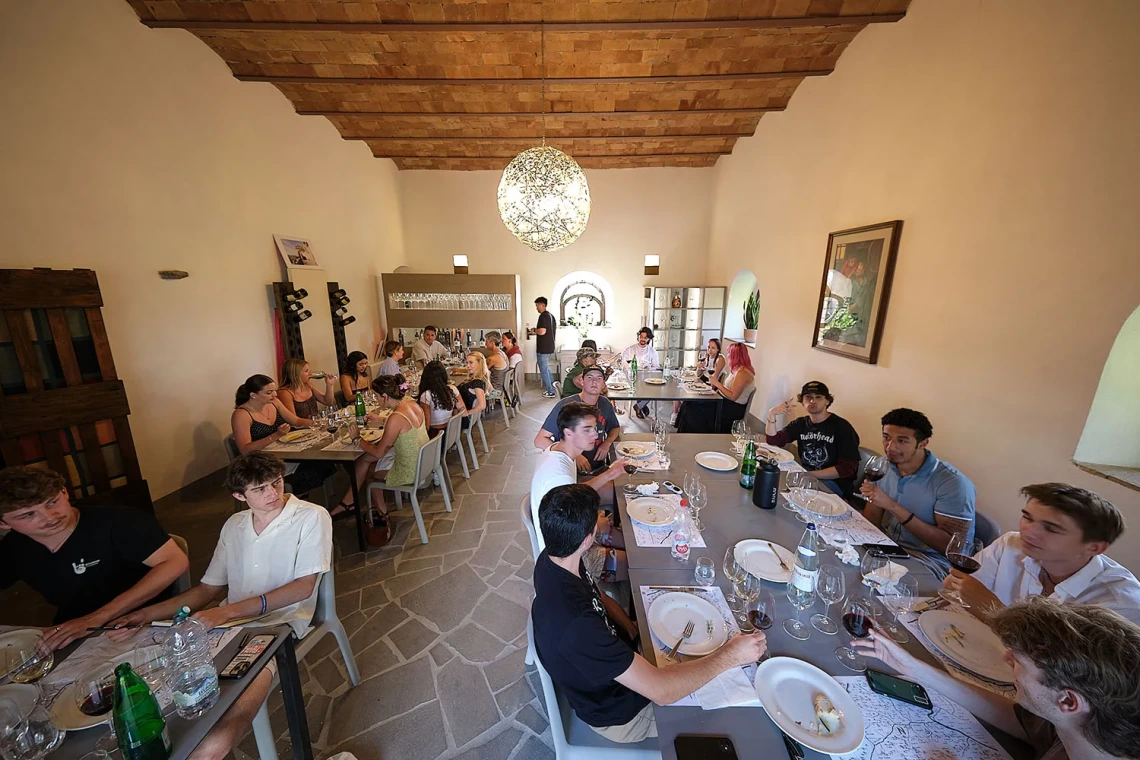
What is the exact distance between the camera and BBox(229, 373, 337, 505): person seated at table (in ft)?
11.5

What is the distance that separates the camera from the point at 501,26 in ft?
13.4

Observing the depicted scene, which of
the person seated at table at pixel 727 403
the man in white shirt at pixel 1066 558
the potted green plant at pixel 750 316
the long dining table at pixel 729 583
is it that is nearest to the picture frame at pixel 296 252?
the long dining table at pixel 729 583

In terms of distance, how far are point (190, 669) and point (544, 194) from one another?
3.65 m

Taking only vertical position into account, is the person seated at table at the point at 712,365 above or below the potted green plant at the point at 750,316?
below

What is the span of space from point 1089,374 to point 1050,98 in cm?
167

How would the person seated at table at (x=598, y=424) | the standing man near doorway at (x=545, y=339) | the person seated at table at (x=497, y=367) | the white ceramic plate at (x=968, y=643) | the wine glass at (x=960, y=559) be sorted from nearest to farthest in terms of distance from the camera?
the white ceramic plate at (x=968, y=643)
the wine glass at (x=960, y=559)
the person seated at table at (x=598, y=424)
the person seated at table at (x=497, y=367)
the standing man near doorway at (x=545, y=339)

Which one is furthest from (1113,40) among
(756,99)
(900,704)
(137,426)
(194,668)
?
(137,426)

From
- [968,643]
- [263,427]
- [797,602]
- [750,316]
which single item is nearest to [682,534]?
[797,602]

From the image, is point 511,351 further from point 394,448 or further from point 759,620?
point 759,620

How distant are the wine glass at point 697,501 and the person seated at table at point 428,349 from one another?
6101 mm

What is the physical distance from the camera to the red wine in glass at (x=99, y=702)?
1.20 m

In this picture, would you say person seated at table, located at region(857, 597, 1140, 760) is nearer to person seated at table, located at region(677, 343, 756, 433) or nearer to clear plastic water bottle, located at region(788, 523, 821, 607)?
clear plastic water bottle, located at region(788, 523, 821, 607)

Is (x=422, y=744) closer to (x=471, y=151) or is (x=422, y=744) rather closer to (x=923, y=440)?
(x=923, y=440)

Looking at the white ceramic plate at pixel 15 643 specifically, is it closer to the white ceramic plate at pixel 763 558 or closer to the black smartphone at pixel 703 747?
the black smartphone at pixel 703 747
